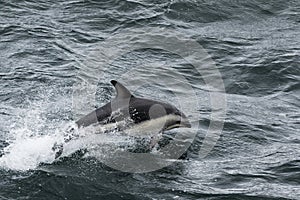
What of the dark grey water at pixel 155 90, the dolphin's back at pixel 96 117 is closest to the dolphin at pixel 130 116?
the dolphin's back at pixel 96 117

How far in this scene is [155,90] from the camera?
15.9 metres

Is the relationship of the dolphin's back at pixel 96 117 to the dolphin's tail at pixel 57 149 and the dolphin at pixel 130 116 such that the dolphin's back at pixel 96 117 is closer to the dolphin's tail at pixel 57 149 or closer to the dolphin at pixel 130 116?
the dolphin at pixel 130 116

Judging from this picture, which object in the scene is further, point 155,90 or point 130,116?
point 155,90

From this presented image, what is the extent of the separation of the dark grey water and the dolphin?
2.35ft

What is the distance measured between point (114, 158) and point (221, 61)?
6.92 meters

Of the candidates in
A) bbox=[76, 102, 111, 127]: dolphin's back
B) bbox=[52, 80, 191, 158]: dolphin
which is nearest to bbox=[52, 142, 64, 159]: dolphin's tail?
bbox=[52, 80, 191, 158]: dolphin

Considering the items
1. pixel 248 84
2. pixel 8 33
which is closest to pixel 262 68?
pixel 248 84

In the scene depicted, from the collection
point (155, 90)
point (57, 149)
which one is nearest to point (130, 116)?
point (57, 149)

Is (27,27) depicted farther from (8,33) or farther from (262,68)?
(262,68)

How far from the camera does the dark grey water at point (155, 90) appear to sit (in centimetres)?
1102

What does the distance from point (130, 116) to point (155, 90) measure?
4196mm

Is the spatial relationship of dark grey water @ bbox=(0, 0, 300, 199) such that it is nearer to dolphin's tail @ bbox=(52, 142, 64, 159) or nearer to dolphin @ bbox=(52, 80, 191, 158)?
dolphin's tail @ bbox=(52, 142, 64, 159)

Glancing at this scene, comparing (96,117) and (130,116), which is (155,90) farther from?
(96,117)

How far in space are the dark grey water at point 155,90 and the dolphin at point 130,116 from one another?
72cm
